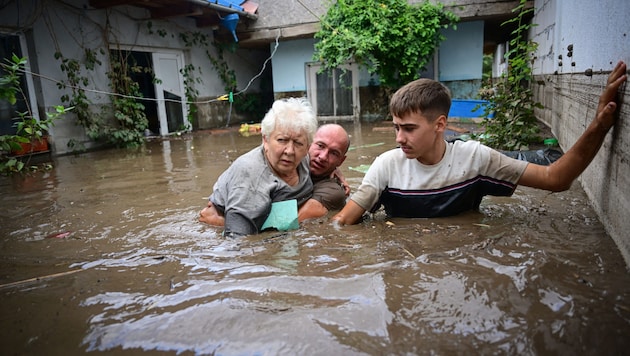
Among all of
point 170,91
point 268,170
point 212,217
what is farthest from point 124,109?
point 268,170

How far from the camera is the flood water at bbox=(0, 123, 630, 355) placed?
1.46m

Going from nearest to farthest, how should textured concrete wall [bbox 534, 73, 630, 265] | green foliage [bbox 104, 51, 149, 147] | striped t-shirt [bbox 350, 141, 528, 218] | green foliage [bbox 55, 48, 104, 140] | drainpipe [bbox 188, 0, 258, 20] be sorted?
textured concrete wall [bbox 534, 73, 630, 265], striped t-shirt [bbox 350, 141, 528, 218], green foliage [bbox 55, 48, 104, 140], green foliage [bbox 104, 51, 149, 147], drainpipe [bbox 188, 0, 258, 20]

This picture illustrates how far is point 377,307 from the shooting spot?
1.67 meters

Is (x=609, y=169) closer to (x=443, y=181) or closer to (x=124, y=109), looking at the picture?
(x=443, y=181)

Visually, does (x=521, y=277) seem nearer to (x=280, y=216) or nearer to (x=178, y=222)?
(x=280, y=216)

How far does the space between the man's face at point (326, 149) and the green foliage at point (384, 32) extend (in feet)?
27.5

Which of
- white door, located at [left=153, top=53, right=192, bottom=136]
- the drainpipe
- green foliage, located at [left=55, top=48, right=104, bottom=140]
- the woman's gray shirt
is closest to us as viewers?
the woman's gray shirt

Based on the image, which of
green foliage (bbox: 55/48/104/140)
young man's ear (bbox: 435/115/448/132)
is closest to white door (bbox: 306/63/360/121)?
green foliage (bbox: 55/48/104/140)

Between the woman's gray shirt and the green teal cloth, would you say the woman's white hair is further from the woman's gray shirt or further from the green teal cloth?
the green teal cloth

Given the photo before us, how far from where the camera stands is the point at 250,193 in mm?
2871

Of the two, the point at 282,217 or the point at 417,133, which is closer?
the point at 417,133

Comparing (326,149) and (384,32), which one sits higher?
(384,32)

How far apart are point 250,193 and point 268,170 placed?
223mm

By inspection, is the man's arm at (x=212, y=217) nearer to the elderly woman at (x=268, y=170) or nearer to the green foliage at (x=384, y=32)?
the elderly woman at (x=268, y=170)
